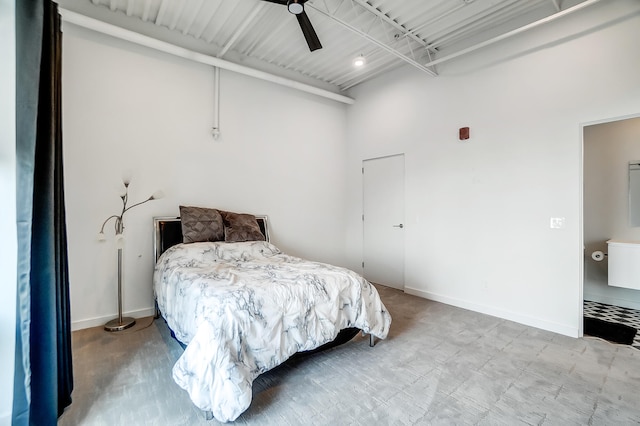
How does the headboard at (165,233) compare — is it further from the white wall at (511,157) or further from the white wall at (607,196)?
the white wall at (607,196)

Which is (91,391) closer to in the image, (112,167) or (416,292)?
(112,167)

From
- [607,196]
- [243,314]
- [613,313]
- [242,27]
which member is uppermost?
[242,27]

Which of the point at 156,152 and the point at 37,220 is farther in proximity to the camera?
the point at 156,152

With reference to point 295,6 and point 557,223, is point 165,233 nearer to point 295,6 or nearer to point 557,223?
point 295,6

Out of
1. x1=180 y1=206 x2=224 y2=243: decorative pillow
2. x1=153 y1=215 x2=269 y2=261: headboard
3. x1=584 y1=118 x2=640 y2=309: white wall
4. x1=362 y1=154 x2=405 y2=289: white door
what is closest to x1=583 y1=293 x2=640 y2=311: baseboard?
x1=584 y1=118 x2=640 y2=309: white wall

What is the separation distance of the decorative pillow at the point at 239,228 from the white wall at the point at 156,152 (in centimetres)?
40

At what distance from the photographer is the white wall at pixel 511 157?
309 cm

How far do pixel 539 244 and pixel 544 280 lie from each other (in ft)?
1.32

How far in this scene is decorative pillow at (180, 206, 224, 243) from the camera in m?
3.55

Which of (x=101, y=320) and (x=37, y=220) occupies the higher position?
(x=37, y=220)

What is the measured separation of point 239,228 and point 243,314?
6.34ft

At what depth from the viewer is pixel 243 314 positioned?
2.04m

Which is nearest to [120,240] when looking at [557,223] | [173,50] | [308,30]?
[173,50]

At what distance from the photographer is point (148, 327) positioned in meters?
3.36
